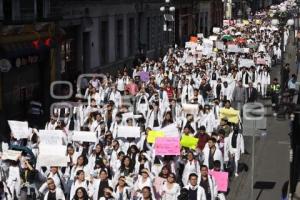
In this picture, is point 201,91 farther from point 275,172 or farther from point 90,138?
point 90,138

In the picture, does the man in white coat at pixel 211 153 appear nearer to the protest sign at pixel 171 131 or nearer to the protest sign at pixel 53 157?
the protest sign at pixel 171 131

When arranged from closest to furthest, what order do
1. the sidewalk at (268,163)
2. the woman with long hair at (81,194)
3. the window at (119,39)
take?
the woman with long hair at (81,194)
the sidewalk at (268,163)
the window at (119,39)

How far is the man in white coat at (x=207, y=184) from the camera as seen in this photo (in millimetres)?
12727

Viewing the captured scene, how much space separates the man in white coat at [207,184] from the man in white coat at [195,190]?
18 cm

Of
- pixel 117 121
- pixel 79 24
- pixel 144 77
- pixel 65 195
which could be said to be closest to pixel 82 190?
pixel 65 195

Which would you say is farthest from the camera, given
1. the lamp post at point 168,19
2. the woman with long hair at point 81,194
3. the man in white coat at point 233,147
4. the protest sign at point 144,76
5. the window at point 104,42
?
the lamp post at point 168,19

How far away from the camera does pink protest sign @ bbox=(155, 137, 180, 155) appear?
14.4 m

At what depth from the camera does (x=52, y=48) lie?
27.4 m

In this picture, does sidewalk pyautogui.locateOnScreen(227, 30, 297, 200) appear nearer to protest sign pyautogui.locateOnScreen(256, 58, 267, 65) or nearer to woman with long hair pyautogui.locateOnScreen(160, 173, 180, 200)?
woman with long hair pyautogui.locateOnScreen(160, 173, 180, 200)

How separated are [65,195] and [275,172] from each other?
6.43 meters

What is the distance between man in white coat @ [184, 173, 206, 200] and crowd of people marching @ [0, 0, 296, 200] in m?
0.02

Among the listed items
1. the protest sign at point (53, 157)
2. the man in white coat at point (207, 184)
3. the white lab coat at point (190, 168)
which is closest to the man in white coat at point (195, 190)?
the man in white coat at point (207, 184)

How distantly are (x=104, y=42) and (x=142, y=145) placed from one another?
67.5 ft

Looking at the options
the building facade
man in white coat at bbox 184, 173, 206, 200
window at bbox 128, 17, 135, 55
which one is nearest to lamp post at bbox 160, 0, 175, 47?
the building facade
